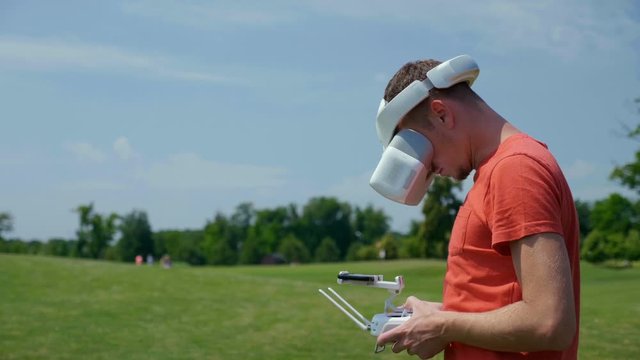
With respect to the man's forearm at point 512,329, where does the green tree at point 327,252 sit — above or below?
above

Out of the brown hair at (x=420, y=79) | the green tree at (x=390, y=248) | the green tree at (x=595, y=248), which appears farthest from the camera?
the green tree at (x=390, y=248)

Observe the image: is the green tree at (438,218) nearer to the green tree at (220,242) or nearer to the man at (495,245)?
the green tree at (220,242)

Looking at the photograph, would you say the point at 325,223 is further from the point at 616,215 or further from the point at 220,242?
the point at 616,215

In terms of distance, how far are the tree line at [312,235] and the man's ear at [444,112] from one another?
44.7 m

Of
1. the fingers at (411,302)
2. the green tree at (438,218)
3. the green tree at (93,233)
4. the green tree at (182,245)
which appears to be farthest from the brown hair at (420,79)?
the green tree at (182,245)

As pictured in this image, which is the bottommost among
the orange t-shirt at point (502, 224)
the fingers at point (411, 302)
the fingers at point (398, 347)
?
the fingers at point (398, 347)

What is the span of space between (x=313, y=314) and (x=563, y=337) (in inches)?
555

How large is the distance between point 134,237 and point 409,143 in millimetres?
109005

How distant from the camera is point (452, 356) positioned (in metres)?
2.36

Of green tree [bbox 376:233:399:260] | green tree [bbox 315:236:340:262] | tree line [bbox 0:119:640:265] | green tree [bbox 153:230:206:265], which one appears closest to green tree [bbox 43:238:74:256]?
tree line [bbox 0:119:640:265]

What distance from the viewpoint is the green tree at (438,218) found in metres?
68.8

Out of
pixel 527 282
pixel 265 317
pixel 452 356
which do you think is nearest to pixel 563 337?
pixel 527 282

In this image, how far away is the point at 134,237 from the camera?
10831cm

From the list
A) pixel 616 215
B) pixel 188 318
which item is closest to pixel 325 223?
pixel 616 215
